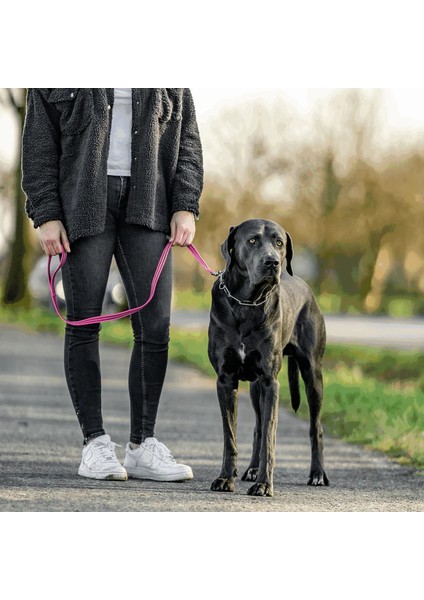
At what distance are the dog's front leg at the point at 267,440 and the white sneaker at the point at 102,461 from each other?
2.20 feet

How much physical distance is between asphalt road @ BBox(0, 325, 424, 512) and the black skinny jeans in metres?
0.41

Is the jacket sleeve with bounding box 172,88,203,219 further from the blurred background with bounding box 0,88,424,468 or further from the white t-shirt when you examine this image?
the blurred background with bounding box 0,88,424,468

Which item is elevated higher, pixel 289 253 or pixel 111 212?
pixel 111 212

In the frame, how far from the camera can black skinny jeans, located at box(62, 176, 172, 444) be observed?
5312mm

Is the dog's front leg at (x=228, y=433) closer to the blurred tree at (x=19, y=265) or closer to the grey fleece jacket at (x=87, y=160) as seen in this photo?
the grey fleece jacket at (x=87, y=160)

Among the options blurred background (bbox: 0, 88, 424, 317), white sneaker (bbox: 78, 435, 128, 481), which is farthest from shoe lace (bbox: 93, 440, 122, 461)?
blurred background (bbox: 0, 88, 424, 317)

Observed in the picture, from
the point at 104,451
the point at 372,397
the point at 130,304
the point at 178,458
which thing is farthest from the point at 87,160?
the point at 372,397

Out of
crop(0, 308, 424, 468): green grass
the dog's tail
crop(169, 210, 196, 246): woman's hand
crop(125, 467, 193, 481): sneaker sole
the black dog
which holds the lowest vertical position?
crop(0, 308, 424, 468): green grass

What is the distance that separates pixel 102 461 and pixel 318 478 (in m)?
1.14

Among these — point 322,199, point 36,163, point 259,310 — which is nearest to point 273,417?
point 259,310

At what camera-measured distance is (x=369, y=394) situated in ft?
32.2

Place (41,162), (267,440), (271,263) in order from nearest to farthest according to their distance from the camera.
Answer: (271,263) < (267,440) < (41,162)

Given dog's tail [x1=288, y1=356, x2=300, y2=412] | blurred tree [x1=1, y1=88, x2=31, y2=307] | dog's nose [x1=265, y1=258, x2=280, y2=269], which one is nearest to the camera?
dog's nose [x1=265, y1=258, x2=280, y2=269]

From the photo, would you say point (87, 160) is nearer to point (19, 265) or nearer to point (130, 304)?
point (130, 304)
